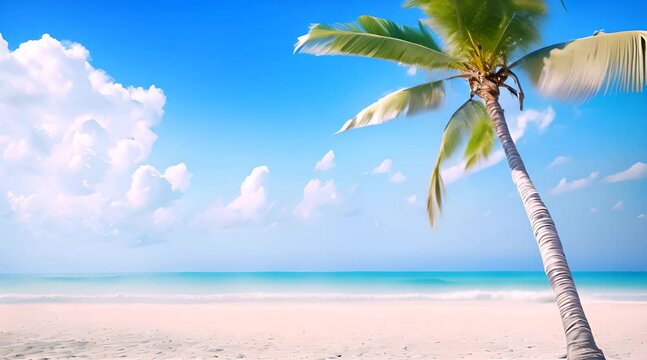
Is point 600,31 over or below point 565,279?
over

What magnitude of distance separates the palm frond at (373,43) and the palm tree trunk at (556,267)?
5.51ft

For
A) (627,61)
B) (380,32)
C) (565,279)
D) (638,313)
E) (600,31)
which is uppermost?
(380,32)

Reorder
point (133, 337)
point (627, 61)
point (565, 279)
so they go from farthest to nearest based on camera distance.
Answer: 1. point (133, 337)
2. point (627, 61)
3. point (565, 279)

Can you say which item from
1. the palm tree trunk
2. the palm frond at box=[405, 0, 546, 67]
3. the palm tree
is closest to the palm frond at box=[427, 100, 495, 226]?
the palm tree

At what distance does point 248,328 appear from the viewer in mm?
10203

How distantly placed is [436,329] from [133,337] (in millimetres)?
6063

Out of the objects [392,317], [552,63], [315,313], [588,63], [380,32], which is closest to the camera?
[588,63]

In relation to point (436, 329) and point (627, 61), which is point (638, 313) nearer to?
point (436, 329)

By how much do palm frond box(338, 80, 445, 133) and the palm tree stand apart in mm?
16

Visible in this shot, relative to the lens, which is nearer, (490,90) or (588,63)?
(588,63)

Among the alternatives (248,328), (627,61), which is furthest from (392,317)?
(627,61)

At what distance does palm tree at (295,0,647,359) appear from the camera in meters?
5.40

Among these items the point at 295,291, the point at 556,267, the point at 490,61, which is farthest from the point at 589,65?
the point at 295,291

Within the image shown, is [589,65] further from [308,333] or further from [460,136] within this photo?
[308,333]
